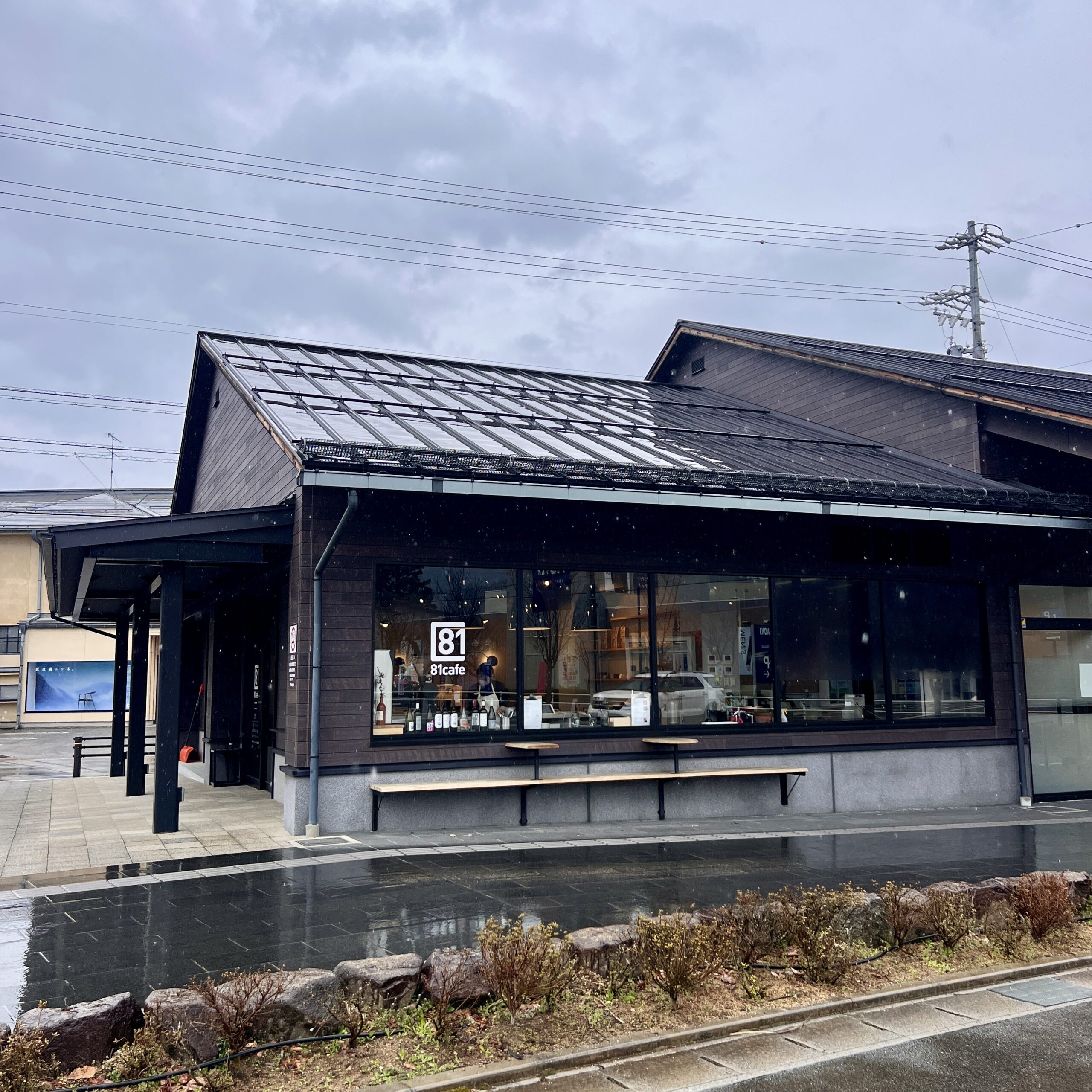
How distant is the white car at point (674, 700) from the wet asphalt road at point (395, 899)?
91.4 inches

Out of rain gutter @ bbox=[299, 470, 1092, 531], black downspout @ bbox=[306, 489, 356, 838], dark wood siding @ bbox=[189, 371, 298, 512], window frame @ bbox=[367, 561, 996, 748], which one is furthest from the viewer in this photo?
dark wood siding @ bbox=[189, 371, 298, 512]

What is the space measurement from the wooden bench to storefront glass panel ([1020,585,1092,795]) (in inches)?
177

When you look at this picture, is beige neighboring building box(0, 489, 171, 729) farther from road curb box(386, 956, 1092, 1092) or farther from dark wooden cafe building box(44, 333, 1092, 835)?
road curb box(386, 956, 1092, 1092)

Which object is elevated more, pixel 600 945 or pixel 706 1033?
pixel 600 945

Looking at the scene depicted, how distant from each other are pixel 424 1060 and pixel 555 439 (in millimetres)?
9304

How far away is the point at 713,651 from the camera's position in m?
13.7

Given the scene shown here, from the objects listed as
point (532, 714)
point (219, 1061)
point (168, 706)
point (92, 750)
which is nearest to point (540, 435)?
point (532, 714)

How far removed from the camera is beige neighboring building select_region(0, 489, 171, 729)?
44531 mm

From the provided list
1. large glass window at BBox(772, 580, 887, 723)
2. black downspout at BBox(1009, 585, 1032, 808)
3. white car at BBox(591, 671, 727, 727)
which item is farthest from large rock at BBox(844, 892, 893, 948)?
black downspout at BBox(1009, 585, 1032, 808)

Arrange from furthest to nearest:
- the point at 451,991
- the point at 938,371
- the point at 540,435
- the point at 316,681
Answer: the point at 938,371 < the point at 540,435 < the point at 316,681 < the point at 451,991

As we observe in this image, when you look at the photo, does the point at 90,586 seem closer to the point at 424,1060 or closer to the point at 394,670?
the point at 394,670

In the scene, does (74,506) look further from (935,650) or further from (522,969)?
(522,969)

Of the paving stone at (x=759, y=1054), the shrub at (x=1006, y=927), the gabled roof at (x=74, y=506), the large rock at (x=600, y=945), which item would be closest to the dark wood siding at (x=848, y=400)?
the shrub at (x=1006, y=927)

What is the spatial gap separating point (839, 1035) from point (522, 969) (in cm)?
181
